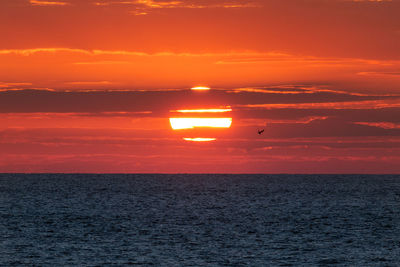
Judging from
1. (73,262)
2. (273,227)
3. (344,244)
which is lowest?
(73,262)

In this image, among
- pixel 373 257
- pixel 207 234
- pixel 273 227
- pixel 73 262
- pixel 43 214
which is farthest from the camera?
pixel 43 214

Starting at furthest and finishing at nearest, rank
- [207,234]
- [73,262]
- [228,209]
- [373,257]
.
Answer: [228,209], [207,234], [373,257], [73,262]

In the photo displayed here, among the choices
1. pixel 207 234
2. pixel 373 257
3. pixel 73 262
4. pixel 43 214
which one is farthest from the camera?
pixel 43 214

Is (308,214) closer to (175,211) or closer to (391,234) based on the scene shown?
(175,211)

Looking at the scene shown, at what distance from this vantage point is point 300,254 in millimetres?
64312

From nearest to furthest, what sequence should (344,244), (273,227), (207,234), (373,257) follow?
(373,257) → (344,244) → (207,234) → (273,227)

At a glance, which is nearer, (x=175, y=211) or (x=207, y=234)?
(x=207, y=234)

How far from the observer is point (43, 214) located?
354 ft

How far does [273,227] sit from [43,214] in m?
38.7

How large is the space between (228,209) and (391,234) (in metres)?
42.7

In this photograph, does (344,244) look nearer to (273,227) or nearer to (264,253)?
(264,253)

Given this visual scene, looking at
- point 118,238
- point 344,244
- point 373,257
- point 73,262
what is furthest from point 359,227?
point 73,262

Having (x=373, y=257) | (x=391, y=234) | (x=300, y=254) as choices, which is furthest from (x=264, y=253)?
(x=391, y=234)

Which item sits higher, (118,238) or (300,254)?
(118,238)
